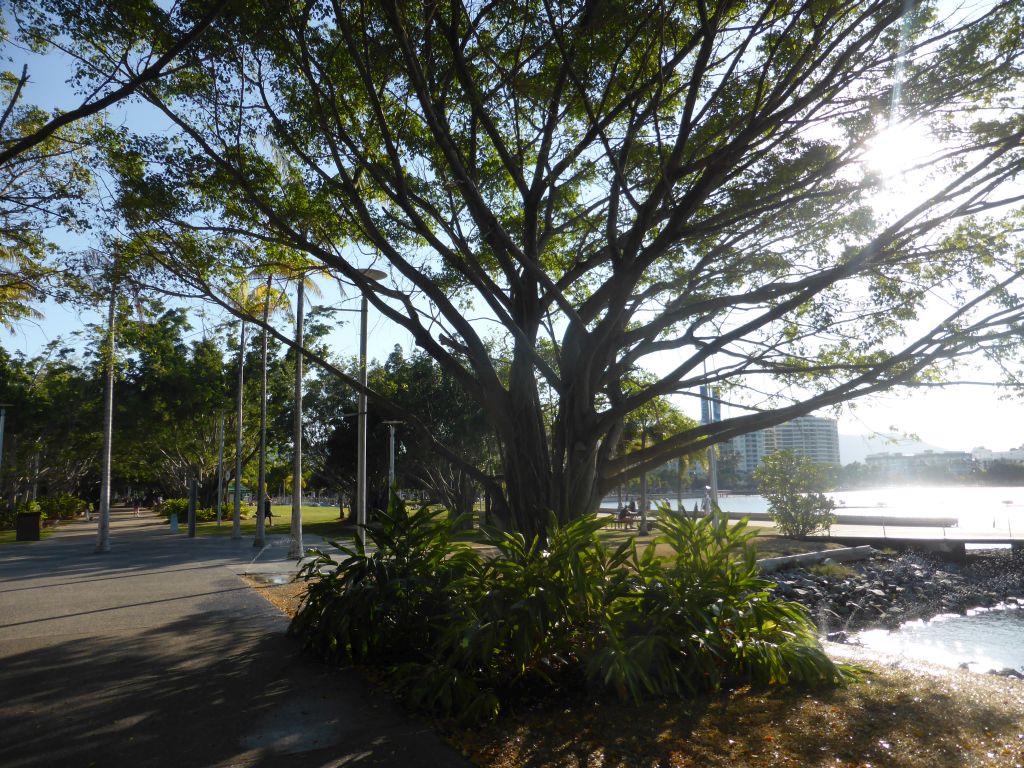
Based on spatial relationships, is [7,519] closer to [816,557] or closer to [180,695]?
[816,557]

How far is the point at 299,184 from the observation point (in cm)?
1006

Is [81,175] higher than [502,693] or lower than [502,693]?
higher

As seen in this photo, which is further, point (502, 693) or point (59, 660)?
point (59, 660)

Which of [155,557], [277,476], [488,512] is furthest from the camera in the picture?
[277,476]

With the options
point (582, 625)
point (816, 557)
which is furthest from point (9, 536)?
point (582, 625)

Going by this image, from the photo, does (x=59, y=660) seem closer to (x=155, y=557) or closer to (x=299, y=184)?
(x=299, y=184)

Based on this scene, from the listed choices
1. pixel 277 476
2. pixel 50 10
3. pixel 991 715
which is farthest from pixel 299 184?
pixel 277 476

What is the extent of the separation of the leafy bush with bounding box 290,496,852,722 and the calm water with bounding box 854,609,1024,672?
4309mm

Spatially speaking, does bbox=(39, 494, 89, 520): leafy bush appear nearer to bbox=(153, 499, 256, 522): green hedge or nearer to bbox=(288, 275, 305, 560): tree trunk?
bbox=(153, 499, 256, 522): green hedge

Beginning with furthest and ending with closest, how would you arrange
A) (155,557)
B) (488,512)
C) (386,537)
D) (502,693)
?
(155,557), (488,512), (386,537), (502,693)

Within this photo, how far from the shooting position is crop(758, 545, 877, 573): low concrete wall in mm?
17656

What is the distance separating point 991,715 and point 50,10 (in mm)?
10804

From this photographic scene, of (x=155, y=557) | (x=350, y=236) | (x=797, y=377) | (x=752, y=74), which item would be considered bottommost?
(x=155, y=557)

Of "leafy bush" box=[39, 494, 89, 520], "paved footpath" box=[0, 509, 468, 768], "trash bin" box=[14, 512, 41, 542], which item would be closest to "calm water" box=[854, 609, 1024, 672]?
"paved footpath" box=[0, 509, 468, 768]
